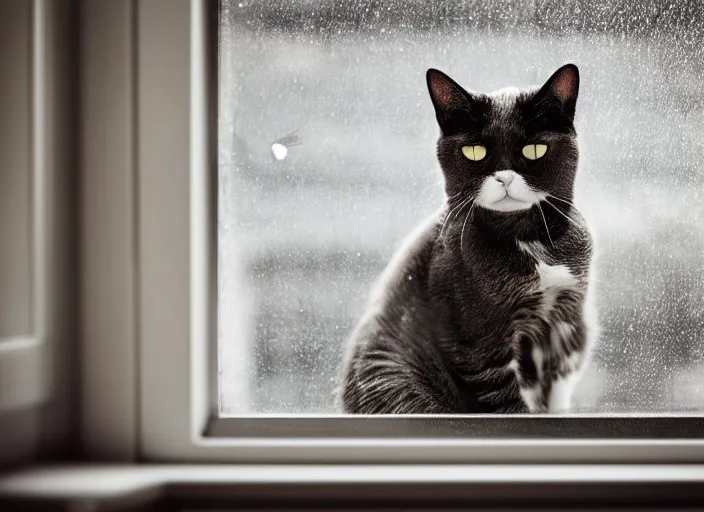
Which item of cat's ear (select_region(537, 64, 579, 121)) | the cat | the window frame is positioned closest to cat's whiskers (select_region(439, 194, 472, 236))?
the cat

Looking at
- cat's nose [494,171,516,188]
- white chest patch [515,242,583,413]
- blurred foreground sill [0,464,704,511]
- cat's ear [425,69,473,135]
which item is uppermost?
cat's ear [425,69,473,135]

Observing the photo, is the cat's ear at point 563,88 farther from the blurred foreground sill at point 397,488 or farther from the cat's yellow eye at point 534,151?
the blurred foreground sill at point 397,488

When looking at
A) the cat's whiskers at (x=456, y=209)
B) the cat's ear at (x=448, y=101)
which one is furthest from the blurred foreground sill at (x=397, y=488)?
the cat's ear at (x=448, y=101)

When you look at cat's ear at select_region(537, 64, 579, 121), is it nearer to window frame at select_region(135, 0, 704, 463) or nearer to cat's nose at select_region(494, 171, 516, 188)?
cat's nose at select_region(494, 171, 516, 188)

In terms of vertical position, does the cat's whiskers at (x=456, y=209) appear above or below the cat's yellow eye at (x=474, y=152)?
below

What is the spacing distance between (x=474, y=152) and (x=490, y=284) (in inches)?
7.3

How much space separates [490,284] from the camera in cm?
86

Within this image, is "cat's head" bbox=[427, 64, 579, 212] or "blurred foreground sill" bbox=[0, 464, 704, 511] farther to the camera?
"cat's head" bbox=[427, 64, 579, 212]

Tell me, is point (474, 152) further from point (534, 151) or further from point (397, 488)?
point (397, 488)

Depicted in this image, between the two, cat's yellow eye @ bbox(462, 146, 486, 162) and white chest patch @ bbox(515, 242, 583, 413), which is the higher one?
cat's yellow eye @ bbox(462, 146, 486, 162)

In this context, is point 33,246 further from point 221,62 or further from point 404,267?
point 404,267

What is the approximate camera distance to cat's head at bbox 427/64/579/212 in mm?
840

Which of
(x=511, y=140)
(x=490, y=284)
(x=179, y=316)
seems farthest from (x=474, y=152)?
(x=179, y=316)

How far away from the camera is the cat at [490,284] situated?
84 centimetres
